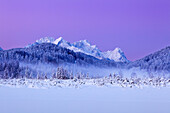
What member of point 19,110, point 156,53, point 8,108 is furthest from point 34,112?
point 156,53

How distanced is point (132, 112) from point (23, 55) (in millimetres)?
164814

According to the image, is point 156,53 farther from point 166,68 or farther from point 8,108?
point 8,108

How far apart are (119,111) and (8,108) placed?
150 inches

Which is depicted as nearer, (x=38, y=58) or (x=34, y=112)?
(x=34, y=112)

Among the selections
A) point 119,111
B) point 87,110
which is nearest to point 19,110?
point 87,110

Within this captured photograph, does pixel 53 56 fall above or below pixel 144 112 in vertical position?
above

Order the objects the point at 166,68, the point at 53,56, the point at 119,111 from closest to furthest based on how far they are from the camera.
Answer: the point at 119,111, the point at 166,68, the point at 53,56

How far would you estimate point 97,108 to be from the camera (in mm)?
8055

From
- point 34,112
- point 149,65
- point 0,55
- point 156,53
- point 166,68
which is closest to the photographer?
point 34,112

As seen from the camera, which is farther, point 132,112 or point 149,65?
point 149,65

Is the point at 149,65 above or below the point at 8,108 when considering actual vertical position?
above

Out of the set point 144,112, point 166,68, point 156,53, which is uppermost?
point 156,53

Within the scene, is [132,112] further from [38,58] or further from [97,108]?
[38,58]

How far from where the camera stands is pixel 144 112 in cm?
737
